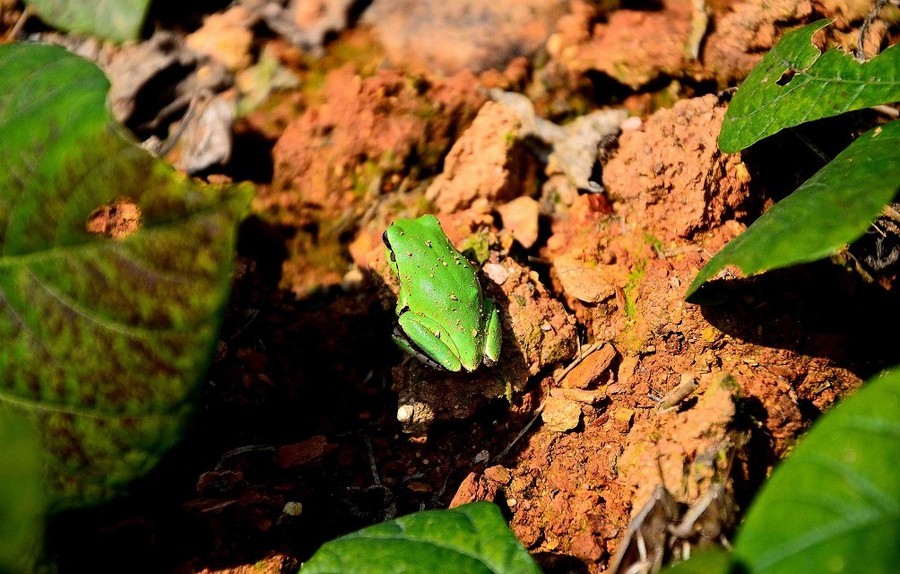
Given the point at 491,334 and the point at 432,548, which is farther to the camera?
the point at 491,334

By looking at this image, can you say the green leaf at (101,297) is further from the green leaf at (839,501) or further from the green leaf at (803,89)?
the green leaf at (803,89)

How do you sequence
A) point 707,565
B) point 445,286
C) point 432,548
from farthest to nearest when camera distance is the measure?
point 445,286 → point 432,548 → point 707,565

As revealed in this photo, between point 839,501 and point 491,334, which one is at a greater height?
point 839,501

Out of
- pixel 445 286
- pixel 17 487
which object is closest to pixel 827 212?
pixel 445 286

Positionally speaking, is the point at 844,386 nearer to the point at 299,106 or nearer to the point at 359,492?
the point at 359,492

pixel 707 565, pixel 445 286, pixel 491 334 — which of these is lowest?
pixel 491 334

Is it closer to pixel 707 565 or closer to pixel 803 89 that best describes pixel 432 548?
pixel 707 565

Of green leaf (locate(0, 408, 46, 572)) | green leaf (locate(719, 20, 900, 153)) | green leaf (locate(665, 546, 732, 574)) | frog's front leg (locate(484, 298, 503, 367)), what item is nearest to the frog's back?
frog's front leg (locate(484, 298, 503, 367))
